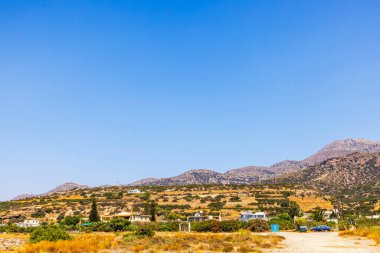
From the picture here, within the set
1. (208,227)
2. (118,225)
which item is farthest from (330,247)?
(118,225)

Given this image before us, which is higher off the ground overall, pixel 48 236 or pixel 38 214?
pixel 38 214

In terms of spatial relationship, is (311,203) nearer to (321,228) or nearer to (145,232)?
(321,228)

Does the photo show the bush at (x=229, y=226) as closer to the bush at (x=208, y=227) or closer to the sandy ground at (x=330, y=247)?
the bush at (x=208, y=227)

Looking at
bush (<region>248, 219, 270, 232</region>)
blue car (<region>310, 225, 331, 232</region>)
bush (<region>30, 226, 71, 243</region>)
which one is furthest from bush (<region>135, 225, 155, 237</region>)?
blue car (<region>310, 225, 331, 232</region>)

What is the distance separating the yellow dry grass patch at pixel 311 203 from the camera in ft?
289

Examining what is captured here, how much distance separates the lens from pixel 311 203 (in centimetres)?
9200

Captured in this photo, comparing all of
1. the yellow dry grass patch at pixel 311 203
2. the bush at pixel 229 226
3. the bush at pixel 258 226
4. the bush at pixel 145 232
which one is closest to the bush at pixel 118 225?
the bush at pixel 229 226

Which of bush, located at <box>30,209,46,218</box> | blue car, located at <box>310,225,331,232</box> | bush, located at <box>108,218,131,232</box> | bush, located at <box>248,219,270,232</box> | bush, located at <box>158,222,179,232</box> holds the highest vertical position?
bush, located at <box>30,209,46,218</box>

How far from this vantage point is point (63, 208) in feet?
297

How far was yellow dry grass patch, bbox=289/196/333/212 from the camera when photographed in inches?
3473

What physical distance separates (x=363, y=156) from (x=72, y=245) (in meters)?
155

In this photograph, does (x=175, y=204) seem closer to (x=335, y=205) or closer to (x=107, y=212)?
(x=107, y=212)

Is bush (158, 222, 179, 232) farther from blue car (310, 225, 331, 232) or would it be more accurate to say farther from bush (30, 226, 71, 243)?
bush (30, 226, 71, 243)

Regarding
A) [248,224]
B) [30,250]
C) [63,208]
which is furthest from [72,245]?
[63,208]
